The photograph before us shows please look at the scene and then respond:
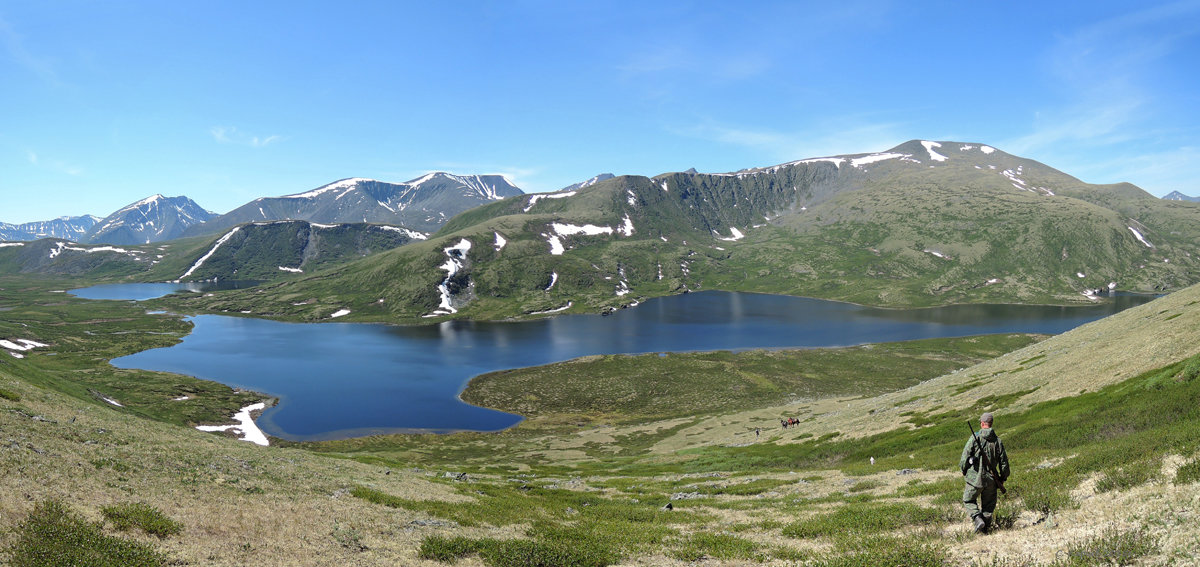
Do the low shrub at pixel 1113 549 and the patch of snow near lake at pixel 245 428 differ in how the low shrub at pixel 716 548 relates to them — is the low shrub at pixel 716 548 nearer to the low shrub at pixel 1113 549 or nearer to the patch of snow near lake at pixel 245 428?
the low shrub at pixel 1113 549

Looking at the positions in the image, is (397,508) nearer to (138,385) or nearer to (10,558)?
(10,558)

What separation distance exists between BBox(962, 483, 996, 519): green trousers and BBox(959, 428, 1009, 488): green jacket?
168mm

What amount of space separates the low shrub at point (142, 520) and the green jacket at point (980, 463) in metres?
25.0

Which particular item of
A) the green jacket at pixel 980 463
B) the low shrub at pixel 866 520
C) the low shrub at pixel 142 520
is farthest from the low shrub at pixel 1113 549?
the low shrub at pixel 142 520

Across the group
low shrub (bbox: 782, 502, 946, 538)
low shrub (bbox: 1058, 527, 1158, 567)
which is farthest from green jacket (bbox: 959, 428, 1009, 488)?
low shrub (bbox: 782, 502, 946, 538)

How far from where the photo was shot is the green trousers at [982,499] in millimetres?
14281

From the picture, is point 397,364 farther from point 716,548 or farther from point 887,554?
point 887,554

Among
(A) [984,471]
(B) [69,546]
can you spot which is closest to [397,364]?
(B) [69,546]

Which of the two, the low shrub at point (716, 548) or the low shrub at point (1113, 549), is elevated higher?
the low shrub at point (1113, 549)

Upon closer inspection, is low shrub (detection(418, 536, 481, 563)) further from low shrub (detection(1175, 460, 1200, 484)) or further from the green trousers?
low shrub (detection(1175, 460, 1200, 484))

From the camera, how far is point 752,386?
122750 mm

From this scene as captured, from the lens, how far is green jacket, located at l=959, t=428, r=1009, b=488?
1415 cm

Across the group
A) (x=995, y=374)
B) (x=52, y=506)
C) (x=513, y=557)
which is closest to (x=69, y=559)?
(x=52, y=506)

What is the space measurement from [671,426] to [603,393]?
36.9 meters
